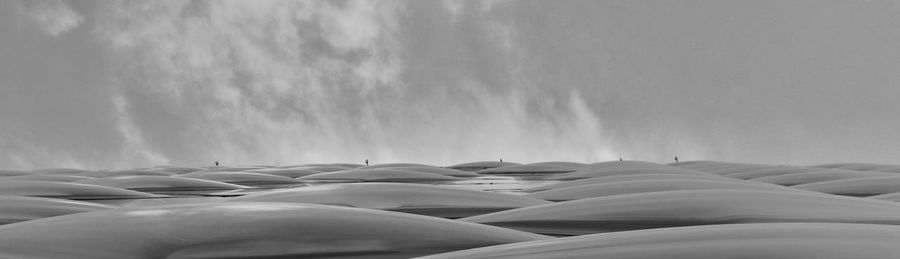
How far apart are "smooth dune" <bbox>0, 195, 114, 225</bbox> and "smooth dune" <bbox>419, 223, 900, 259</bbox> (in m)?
0.75

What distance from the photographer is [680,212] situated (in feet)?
2.86

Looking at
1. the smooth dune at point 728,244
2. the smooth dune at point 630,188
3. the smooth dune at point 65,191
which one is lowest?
the smooth dune at point 728,244

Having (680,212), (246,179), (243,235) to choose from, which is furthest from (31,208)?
(246,179)

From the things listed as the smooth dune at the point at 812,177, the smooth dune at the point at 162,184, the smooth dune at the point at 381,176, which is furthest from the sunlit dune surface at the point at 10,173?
the smooth dune at the point at 812,177

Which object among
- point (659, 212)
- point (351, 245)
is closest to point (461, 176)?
point (659, 212)

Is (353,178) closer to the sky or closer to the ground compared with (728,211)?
closer to the sky

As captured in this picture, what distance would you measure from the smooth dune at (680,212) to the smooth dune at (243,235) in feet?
0.58

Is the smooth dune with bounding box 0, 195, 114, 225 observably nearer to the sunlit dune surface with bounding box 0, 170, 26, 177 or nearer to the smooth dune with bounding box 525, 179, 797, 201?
the smooth dune with bounding box 525, 179, 797, 201

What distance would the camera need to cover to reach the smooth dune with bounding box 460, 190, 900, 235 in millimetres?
851

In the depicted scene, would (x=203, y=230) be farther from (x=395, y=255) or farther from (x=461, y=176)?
(x=461, y=176)

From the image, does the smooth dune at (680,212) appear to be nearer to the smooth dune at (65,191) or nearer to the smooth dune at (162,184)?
the smooth dune at (65,191)

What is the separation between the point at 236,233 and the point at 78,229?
0.52 feet

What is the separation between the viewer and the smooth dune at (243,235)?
0.62m

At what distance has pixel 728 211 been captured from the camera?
877 millimetres
